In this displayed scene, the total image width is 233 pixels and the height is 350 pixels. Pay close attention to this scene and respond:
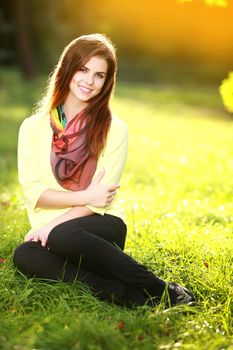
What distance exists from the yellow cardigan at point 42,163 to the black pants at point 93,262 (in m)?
0.14

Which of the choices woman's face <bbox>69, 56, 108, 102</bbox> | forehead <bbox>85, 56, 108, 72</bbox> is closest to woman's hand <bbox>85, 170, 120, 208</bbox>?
woman's face <bbox>69, 56, 108, 102</bbox>

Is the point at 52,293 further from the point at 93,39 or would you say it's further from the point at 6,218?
the point at 6,218

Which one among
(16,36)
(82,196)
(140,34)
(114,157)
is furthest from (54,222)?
(140,34)

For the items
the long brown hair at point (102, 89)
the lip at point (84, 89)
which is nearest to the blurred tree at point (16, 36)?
the long brown hair at point (102, 89)

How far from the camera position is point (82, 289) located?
10.1 ft

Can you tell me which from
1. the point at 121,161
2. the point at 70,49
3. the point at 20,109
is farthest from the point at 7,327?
the point at 20,109

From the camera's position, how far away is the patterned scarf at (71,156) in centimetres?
322

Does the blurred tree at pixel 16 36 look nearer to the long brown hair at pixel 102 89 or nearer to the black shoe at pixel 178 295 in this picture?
the long brown hair at pixel 102 89

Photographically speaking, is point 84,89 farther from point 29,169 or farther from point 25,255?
point 25,255

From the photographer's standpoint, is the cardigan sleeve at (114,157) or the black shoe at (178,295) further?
the cardigan sleeve at (114,157)

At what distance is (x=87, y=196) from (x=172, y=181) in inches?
151

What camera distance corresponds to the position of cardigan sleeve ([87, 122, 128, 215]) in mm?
3188

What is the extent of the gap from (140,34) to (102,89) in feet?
79.0

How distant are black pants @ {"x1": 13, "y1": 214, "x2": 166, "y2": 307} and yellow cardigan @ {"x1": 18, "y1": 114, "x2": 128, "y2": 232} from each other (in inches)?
5.5
